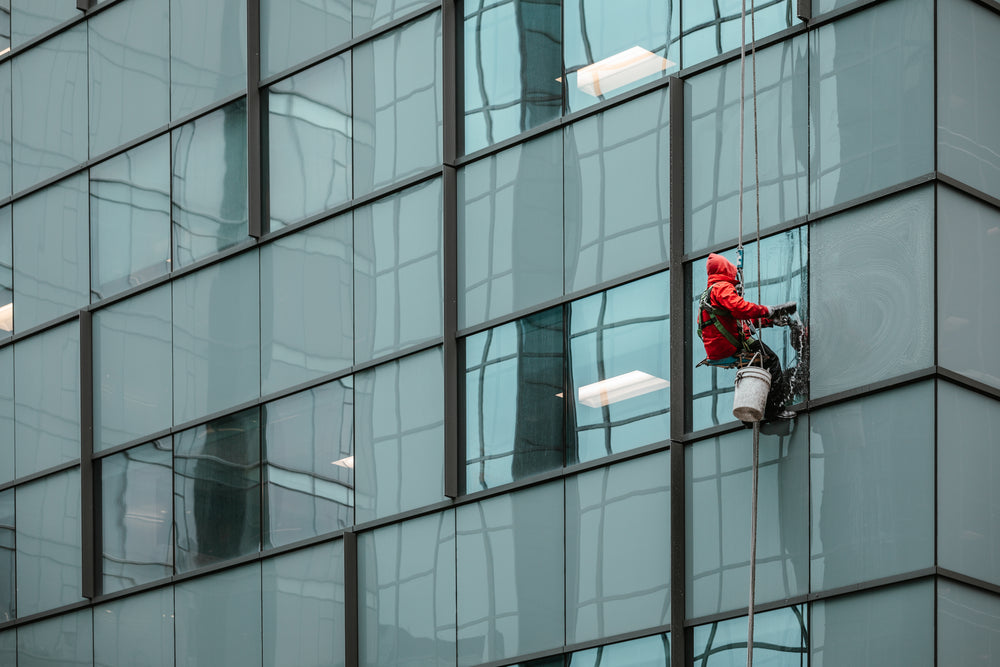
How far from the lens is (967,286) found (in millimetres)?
21859

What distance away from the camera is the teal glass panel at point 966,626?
2070cm

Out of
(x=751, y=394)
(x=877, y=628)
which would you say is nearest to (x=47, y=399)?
(x=751, y=394)

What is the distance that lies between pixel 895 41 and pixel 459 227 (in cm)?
758

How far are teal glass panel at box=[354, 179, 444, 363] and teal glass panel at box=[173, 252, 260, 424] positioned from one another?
97.1 inches

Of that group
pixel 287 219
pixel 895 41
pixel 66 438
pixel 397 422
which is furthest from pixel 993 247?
pixel 66 438

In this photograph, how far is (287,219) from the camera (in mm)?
29766

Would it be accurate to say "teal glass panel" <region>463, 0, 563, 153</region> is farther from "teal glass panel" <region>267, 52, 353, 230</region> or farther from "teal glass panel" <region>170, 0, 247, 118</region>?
"teal glass panel" <region>170, 0, 247, 118</region>

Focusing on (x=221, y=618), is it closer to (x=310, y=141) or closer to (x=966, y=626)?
(x=310, y=141)

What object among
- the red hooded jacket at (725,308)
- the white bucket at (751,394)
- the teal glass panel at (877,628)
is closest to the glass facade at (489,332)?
the teal glass panel at (877,628)

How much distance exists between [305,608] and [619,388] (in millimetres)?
6721

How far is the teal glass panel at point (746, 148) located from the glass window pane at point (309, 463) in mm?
6990

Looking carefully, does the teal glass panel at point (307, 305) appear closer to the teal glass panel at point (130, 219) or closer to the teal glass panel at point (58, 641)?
the teal glass panel at point (130, 219)

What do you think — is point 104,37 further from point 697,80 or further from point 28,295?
point 697,80

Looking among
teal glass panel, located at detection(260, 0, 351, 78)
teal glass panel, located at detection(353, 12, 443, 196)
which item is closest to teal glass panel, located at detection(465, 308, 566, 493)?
teal glass panel, located at detection(353, 12, 443, 196)
